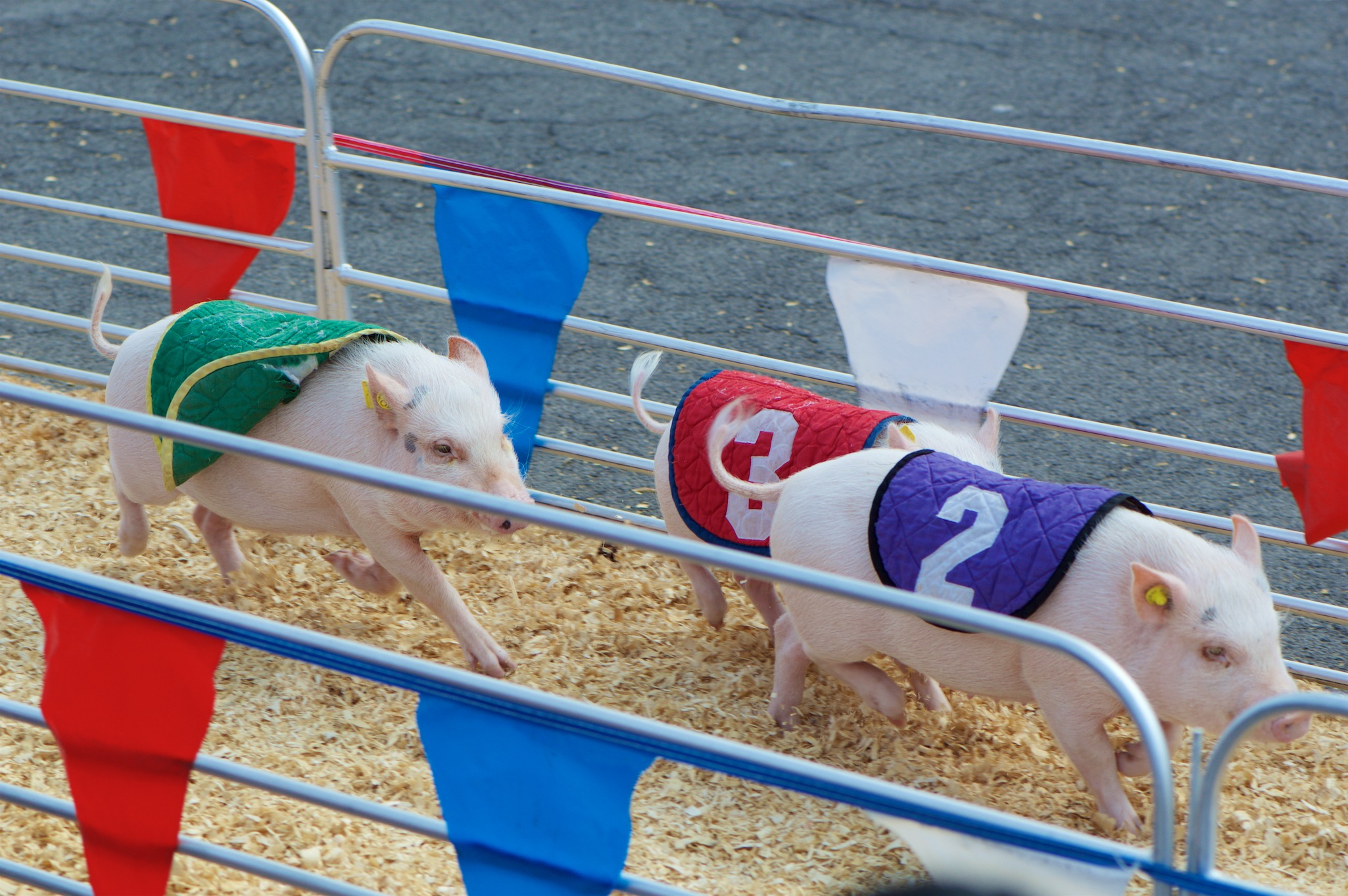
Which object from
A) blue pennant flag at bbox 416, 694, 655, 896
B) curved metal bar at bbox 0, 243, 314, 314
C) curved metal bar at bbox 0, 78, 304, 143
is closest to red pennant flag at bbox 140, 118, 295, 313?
curved metal bar at bbox 0, 78, 304, 143

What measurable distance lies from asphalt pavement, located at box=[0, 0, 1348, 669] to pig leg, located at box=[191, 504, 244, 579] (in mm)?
1137

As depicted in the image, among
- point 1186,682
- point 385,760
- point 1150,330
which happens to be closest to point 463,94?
point 1150,330

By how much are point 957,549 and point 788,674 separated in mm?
716

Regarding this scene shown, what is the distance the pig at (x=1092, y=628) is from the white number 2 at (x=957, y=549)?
0.05ft

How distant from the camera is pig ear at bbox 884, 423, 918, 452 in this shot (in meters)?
2.89

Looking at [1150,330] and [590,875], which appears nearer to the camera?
[590,875]

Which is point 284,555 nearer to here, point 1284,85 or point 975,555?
point 975,555

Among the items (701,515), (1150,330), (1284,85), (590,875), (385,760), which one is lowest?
(385,760)

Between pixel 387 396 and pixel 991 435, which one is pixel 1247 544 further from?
pixel 387 396

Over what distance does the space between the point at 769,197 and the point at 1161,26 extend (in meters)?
3.85

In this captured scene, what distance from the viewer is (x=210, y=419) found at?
3047 mm

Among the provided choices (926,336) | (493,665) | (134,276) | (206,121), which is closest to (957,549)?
(926,336)

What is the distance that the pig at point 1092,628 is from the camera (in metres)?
2.42

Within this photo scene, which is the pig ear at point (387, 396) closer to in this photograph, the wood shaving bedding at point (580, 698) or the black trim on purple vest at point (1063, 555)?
the wood shaving bedding at point (580, 698)
